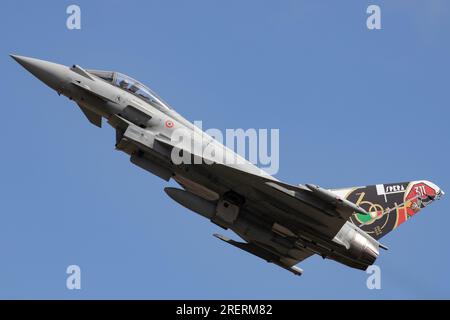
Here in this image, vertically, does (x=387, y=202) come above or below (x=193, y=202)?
below

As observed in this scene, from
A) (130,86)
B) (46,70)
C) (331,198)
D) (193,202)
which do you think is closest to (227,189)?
(193,202)

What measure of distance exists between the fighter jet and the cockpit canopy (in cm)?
3

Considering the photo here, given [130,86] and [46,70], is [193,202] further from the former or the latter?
[46,70]

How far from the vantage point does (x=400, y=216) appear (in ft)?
66.9

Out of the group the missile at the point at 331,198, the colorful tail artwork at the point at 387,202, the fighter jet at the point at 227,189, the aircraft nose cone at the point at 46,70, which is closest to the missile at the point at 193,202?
the fighter jet at the point at 227,189

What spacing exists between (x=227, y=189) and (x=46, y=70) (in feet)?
18.5

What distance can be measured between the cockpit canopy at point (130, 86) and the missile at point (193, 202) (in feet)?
7.86

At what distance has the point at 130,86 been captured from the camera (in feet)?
65.1

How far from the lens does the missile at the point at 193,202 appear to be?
18953mm

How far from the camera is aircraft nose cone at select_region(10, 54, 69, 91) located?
Result: 19.3 metres

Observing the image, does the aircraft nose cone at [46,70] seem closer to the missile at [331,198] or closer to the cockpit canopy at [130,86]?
the cockpit canopy at [130,86]

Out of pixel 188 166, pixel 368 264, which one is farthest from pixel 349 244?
pixel 188 166

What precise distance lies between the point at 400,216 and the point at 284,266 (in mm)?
3701

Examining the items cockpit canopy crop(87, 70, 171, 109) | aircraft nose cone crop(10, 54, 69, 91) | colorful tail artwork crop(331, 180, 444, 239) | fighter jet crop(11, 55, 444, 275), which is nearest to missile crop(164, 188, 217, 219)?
fighter jet crop(11, 55, 444, 275)
